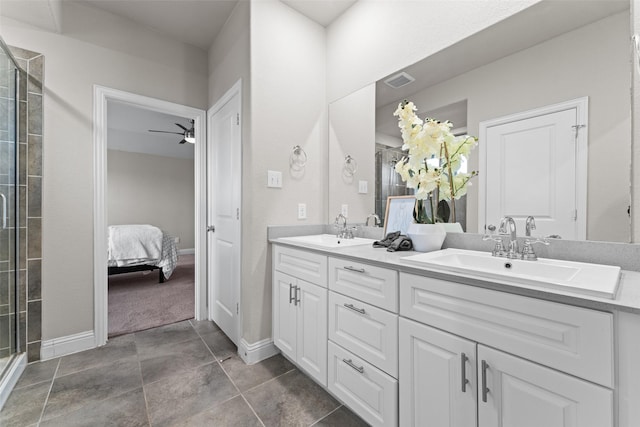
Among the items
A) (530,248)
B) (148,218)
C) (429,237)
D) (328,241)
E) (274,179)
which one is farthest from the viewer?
(148,218)

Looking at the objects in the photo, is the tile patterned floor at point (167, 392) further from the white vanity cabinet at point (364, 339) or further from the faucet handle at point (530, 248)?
the faucet handle at point (530, 248)

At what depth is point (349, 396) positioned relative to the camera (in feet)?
4.33

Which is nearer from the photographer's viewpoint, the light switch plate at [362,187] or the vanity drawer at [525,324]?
the vanity drawer at [525,324]

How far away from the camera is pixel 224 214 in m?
2.38

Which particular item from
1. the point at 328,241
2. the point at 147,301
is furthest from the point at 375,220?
the point at 147,301

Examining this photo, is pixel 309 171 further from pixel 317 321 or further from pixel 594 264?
pixel 594 264

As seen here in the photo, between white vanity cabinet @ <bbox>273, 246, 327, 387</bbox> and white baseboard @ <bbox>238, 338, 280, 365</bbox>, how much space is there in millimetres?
122

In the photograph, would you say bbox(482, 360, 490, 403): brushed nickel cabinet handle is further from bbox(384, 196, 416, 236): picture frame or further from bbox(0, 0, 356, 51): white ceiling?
bbox(0, 0, 356, 51): white ceiling

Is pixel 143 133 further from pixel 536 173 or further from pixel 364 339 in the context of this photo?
pixel 536 173

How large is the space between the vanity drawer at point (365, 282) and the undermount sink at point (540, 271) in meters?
0.12

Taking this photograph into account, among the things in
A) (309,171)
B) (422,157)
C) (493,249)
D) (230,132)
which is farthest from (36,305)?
→ (493,249)

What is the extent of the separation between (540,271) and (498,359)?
1.38 feet

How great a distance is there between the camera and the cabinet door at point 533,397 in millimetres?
673

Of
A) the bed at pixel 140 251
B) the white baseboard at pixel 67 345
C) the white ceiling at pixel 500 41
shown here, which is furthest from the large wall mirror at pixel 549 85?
the bed at pixel 140 251
